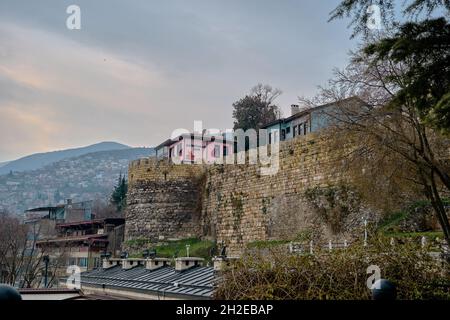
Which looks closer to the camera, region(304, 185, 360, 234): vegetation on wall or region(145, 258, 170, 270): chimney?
region(145, 258, 170, 270): chimney

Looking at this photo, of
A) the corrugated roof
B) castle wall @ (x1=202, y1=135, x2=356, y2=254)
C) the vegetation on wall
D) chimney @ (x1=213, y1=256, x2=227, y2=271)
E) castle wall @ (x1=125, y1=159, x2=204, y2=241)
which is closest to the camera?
chimney @ (x1=213, y1=256, x2=227, y2=271)

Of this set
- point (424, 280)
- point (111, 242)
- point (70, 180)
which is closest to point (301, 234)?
point (424, 280)

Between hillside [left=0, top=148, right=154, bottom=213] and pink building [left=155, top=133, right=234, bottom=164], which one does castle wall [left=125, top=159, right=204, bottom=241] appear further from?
hillside [left=0, top=148, right=154, bottom=213]

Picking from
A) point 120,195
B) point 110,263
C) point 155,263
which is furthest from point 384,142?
point 120,195

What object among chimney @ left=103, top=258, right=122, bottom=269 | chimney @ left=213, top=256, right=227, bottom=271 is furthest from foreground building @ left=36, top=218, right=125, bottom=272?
chimney @ left=213, top=256, right=227, bottom=271

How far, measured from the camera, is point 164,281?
15031 mm

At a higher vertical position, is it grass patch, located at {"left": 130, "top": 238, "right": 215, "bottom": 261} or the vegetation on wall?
the vegetation on wall

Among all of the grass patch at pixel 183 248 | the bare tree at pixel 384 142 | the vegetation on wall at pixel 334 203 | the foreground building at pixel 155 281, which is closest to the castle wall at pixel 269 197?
the vegetation on wall at pixel 334 203

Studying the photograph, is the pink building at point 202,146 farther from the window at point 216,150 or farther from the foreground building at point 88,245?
the foreground building at point 88,245

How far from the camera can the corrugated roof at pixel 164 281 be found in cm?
1251

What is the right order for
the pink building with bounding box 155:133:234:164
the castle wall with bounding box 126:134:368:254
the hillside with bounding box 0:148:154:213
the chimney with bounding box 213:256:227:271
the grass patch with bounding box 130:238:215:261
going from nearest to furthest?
the chimney with bounding box 213:256:227:271, the castle wall with bounding box 126:134:368:254, the grass patch with bounding box 130:238:215:261, the pink building with bounding box 155:133:234:164, the hillside with bounding box 0:148:154:213

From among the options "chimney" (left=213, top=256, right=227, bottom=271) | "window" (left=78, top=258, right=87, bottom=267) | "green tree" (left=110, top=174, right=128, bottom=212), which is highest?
"green tree" (left=110, top=174, right=128, bottom=212)

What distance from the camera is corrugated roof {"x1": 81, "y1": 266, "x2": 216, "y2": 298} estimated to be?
41.0 feet
